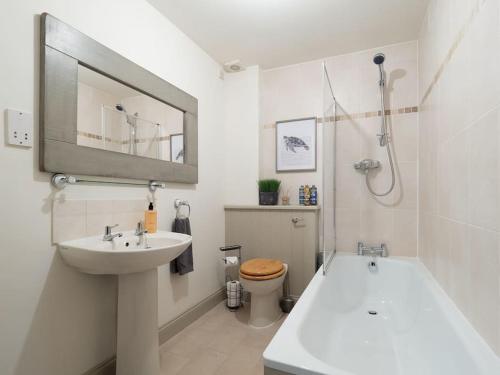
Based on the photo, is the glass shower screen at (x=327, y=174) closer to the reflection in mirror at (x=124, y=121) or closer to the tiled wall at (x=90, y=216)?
the reflection in mirror at (x=124, y=121)

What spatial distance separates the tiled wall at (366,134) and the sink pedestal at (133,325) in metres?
1.66

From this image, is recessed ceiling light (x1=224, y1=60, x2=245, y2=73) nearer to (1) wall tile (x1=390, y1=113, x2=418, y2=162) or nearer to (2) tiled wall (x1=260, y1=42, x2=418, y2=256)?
(2) tiled wall (x1=260, y1=42, x2=418, y2=256)

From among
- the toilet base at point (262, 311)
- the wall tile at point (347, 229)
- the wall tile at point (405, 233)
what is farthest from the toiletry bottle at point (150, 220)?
the wall tile at point (405, 233)

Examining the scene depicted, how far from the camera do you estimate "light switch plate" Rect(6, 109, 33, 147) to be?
3.62ft

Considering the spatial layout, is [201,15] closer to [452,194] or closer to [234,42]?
[234,42]

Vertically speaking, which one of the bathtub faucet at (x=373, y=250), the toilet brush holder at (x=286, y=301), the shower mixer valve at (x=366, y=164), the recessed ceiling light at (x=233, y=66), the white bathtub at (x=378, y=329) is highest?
the recessed ceiling light at (x=233, y=66)

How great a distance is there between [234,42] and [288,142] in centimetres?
102

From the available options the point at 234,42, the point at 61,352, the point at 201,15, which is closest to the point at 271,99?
the point at 234,42

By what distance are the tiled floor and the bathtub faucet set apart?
909 millimetres

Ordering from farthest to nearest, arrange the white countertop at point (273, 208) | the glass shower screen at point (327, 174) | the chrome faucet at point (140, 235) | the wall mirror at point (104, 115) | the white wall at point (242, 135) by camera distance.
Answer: the white wall at point (242, 135)
the white countertop at point (273, 208)
the glass shower screen at point (327, 174)
the chrome faucet at point (140, 235)
the wall mirror at point (104, 115)

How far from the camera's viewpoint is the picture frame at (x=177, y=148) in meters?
2.03

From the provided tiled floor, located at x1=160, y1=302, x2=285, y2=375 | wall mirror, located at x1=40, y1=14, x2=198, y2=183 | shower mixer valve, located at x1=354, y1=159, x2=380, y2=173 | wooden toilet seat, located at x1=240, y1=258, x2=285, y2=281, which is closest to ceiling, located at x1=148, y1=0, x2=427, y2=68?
wall mirror, located at x1=40, y1=14, x2=198, y2=183

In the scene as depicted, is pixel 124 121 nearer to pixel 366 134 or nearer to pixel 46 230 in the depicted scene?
pixel 46 230

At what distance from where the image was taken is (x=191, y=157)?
2199 millimetres
